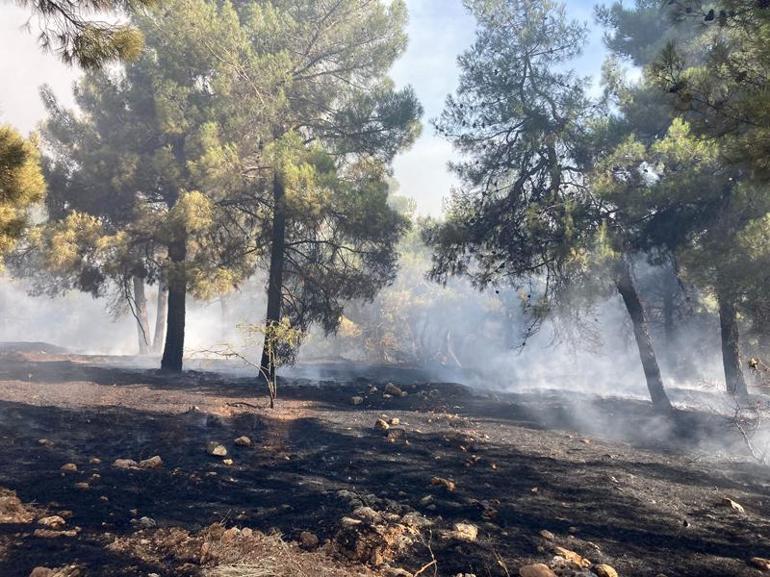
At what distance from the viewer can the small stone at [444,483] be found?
6.11 metres

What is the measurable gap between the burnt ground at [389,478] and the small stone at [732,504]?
88 mm

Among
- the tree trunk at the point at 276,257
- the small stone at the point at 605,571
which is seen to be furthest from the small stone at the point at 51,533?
the tree trunk at the point at 276,257

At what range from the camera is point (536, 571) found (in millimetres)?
3852

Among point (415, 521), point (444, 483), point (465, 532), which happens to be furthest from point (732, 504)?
point (415, 521)

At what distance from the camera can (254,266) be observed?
16344 mm

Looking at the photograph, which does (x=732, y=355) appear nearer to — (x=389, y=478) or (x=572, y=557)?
(x=389, y=478)

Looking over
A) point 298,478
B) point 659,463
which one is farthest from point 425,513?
point 659,463

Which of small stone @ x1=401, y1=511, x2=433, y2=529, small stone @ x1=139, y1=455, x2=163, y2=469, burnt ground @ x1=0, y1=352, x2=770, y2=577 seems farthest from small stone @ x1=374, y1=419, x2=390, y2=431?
small stone @ x1=401, y1=511, x2=433, y2=529

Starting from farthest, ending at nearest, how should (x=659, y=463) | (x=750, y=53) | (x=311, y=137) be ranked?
(x=311, y=137), (x=659, y=463), (x=750, y=53)

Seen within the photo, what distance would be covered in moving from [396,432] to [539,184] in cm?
786

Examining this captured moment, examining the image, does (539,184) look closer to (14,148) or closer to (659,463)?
(659,463)

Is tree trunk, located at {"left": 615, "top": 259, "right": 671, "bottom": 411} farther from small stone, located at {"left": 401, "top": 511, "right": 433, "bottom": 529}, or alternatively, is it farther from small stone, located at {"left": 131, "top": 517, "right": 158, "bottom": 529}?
small stone, located at {"left": 131, "top": 517, "right": 158, "bottom": 529}

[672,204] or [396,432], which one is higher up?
[672,204]

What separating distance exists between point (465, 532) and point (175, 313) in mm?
12616
